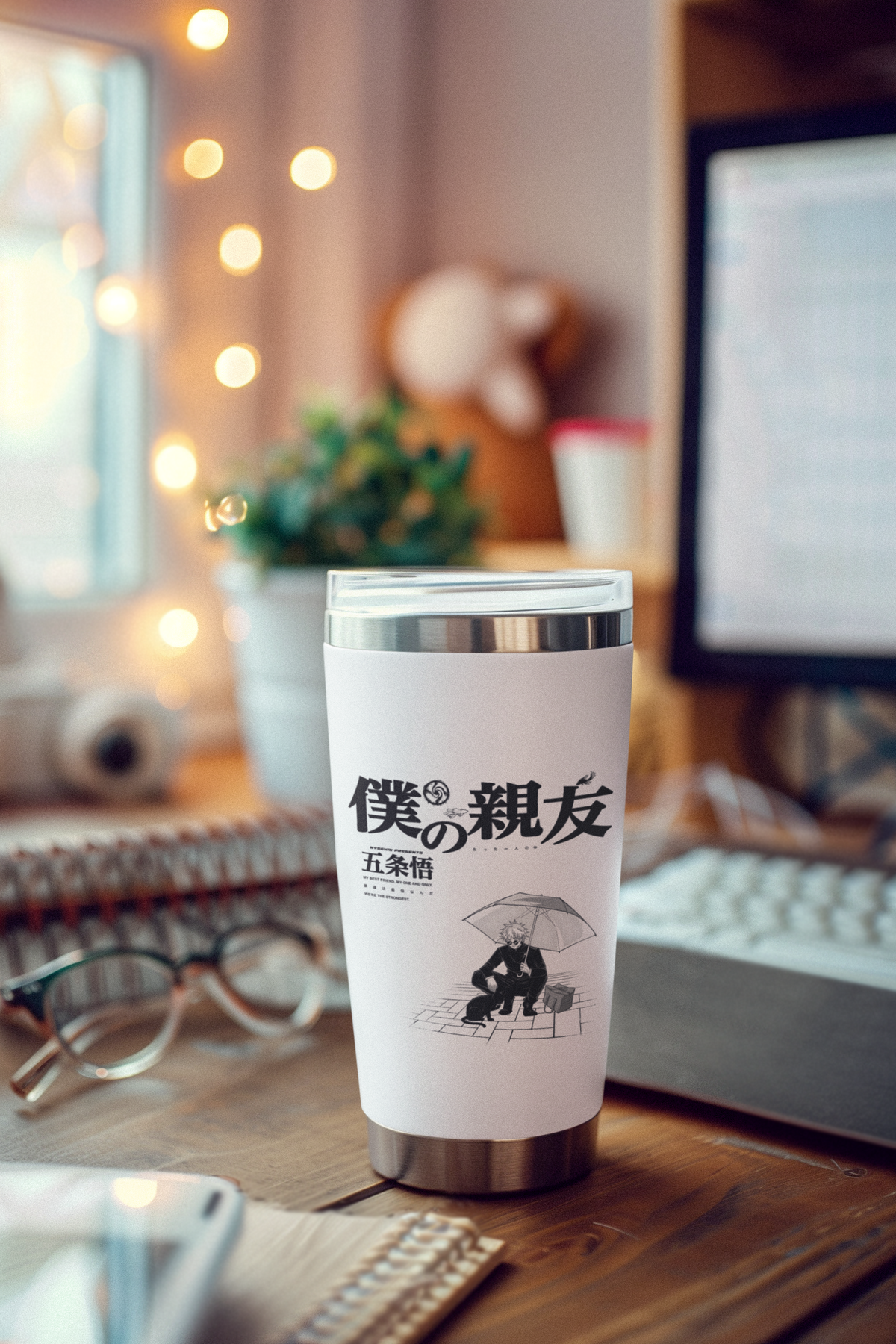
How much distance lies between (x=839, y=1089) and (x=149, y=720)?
2.04 ft

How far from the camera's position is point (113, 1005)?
0.45m

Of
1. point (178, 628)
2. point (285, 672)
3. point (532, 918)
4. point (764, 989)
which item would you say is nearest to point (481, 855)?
point (532, 918)

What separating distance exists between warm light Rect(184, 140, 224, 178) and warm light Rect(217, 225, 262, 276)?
0.19 feet

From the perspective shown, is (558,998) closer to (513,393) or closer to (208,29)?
(513,393)

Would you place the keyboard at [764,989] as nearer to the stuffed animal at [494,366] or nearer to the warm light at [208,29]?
the stuffed animal at [494,366]

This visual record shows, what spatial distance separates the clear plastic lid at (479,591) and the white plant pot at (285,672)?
1.51 feet

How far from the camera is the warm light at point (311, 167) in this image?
1.20m

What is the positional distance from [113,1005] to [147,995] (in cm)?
1

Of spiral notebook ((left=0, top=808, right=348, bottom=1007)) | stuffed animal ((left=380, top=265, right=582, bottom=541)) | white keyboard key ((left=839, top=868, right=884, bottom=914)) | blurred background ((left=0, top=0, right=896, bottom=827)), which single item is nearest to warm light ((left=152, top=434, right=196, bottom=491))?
blurred background ((left=0, top=0, right=896, bottom=827))

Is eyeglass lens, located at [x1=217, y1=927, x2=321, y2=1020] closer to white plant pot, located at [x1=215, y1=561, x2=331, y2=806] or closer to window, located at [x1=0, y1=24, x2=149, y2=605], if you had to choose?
white plant pot, located at [x1=215, y1=561, x2=331, y2=806]

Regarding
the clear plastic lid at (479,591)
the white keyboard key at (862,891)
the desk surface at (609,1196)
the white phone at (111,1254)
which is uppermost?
the clear plastic lid at (479,591)

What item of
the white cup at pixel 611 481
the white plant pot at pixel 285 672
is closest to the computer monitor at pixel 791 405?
the white cup at pixel 611 481

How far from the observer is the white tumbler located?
0.28 metres

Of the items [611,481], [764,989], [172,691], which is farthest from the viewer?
[172,691]
